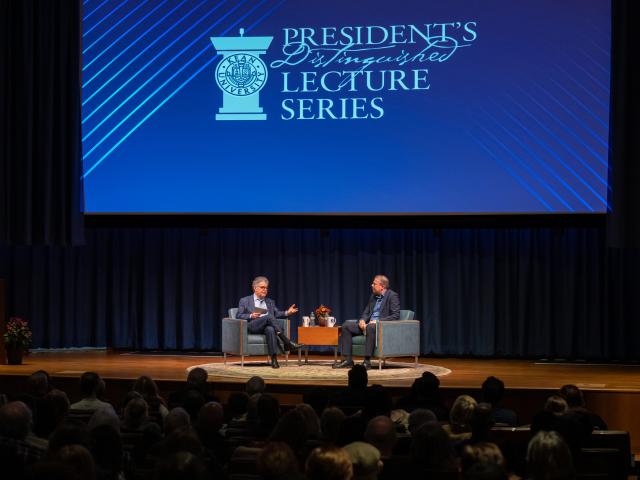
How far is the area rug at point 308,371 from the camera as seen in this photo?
27.9 feet

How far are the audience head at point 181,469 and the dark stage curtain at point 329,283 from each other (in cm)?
827

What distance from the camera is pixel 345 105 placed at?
10.2 meters

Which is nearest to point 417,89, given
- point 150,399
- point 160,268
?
point 160,268

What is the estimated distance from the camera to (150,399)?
5559 mm

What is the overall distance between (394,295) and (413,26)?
279cm

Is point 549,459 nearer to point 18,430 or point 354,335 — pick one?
point 18,430

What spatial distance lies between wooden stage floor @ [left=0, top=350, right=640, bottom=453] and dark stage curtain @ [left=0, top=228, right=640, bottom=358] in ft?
1.50

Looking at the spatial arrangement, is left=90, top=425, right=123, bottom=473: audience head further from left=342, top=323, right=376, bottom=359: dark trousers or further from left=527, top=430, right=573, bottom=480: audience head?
left=342, top=323, right=376, bottom=359: dark trousers

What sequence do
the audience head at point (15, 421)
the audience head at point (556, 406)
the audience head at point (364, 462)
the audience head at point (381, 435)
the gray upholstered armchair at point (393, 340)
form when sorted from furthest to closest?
the gray upholstered armchair at point (393, 340) < the audience head at point (556, 406) < the audience head at point (381, 435) < the audience head at point (15, 421) < the audience head at point (364, 462)

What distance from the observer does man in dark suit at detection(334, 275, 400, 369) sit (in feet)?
30.8

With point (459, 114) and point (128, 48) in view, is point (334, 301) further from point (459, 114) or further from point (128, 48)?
point (128, 48)

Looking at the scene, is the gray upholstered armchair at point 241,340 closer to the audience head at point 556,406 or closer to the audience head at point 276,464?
the audience head at point 556,406

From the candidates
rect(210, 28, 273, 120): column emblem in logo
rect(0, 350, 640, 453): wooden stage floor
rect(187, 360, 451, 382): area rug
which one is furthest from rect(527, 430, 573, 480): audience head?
rect(210, 28, 273, 120): column emblem in logo

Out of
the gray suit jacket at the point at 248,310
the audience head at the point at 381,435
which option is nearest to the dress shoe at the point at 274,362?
the gray suit jacket at the point at 248,310
